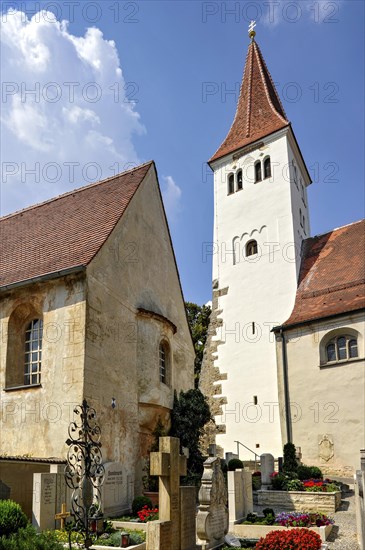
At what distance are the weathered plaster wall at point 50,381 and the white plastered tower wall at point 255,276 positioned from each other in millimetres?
12260

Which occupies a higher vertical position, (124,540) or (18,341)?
(18,341)

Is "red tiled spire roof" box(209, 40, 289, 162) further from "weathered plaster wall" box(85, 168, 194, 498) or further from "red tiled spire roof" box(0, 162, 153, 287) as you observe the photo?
"red tiled spire roof" box(0, 162, 153, 287)

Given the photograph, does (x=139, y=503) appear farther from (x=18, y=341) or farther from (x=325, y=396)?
(x=325, y=396)

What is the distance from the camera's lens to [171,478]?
10.9m

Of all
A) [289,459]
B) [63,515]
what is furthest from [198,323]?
[63,515]

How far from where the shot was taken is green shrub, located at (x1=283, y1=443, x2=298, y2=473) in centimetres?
2059

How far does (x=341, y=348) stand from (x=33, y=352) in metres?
12.8

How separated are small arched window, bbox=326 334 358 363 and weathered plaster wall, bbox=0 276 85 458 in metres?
11.9

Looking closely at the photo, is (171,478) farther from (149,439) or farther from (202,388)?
(202,388)

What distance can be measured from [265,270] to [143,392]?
12.2 metres

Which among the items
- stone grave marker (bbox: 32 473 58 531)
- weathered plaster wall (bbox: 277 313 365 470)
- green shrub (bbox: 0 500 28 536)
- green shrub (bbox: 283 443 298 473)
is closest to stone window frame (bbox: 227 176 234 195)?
weathered plaster wall (bbox: 277 313 365 470)

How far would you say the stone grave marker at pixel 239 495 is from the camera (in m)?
14.5

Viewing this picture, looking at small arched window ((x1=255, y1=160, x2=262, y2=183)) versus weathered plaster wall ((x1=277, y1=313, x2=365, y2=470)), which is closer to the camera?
weathered plaster wall ((x1=277, y1=313, x2=365, y2=470))

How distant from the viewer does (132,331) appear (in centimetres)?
1916
